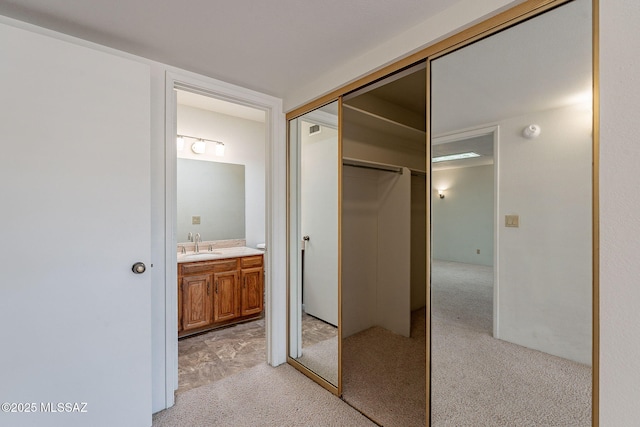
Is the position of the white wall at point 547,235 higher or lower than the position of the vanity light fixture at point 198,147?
lower

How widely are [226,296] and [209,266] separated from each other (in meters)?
0.42

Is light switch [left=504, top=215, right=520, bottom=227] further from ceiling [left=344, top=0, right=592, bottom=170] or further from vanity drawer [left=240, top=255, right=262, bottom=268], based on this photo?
vanity drawer [left=240, top=255, right=262, bottom=268]

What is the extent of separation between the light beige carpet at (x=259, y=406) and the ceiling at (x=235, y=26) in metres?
2.35

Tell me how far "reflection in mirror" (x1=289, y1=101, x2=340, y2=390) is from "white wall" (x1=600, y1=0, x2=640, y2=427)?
5.11ft

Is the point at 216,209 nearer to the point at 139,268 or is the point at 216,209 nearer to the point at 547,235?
the point at 139,268

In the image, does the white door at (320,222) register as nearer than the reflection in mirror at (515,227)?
No

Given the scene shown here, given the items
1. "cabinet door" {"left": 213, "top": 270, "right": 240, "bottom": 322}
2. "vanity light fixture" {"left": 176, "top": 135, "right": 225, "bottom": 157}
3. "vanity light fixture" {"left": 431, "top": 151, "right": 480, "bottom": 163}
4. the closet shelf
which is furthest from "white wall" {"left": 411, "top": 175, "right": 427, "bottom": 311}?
"vanity light fixture" {"left": 176, "top": 135, "right": 225, "bottom": 157}

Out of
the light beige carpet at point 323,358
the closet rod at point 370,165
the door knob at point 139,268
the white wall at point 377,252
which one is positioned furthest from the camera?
the white wall at point 377,252

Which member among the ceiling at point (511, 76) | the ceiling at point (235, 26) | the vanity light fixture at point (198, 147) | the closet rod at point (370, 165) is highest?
the ceiling at point (235, 26)

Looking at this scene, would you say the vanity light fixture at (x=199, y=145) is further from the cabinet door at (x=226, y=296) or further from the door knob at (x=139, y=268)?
the door knob at (x=139, y=268)

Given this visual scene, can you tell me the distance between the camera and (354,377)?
2262 millimetres

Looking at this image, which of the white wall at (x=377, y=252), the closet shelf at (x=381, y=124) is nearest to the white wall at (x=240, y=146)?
the white wall at (x=377, y=252)

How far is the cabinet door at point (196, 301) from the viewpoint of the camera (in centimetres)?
296

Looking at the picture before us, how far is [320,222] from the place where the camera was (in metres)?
2.48
